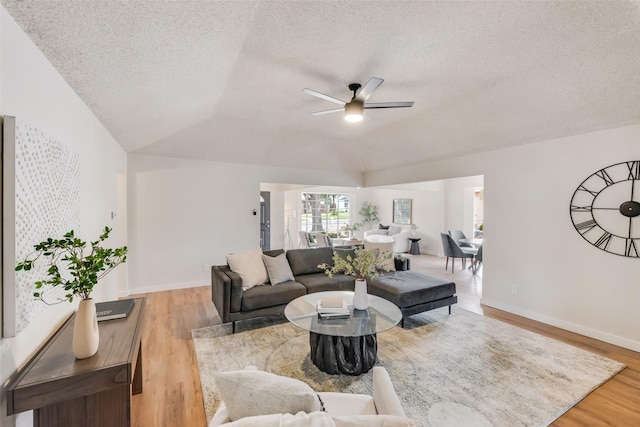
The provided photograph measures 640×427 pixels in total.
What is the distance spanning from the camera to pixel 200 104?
10.0ft

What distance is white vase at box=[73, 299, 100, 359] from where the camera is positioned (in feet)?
4.48

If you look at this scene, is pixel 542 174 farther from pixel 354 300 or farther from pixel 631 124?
pixel 354 300

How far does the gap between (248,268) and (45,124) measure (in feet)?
7.34

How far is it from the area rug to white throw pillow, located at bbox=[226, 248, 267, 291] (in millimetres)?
521

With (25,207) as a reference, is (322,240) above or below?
below

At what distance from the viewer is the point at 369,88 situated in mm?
2248

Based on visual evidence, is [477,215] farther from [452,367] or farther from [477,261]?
[452,367]

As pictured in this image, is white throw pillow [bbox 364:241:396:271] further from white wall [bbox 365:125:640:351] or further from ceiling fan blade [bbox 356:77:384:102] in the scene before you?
ceiling fan blade [bbox 356:77:384:102]

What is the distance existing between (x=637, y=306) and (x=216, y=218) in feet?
18.8

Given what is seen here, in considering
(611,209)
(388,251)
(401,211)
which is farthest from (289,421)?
(401,211)

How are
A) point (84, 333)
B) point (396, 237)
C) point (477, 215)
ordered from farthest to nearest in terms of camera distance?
point (396, 237) → point (477, 215) → point (84, 333)

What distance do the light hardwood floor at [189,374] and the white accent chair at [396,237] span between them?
421 centimetres

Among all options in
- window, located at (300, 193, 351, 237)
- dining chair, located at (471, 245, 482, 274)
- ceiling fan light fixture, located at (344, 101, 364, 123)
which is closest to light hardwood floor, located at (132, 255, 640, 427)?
dining chair, located at (471, 245, 482, 274)

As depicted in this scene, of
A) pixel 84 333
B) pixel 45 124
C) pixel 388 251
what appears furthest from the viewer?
pixel 388 251
